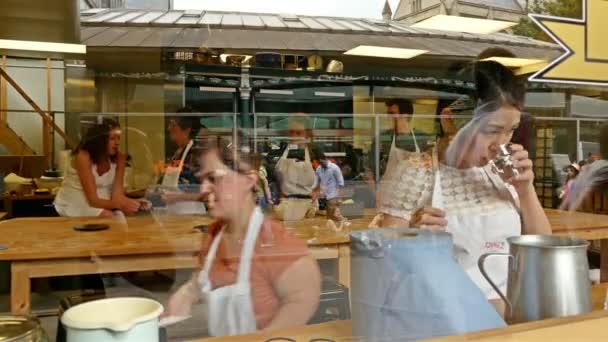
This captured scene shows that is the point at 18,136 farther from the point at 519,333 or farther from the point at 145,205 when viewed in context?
the point at 519,333

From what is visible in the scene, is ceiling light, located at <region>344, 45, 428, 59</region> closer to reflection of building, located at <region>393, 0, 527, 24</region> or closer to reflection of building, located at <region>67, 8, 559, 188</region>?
reflection of building, located at <region>67, 8, 559, 188</region>

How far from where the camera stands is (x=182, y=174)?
9.37 ft

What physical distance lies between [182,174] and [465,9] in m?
1.89

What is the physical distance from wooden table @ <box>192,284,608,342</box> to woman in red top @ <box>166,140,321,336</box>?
8 centimetres

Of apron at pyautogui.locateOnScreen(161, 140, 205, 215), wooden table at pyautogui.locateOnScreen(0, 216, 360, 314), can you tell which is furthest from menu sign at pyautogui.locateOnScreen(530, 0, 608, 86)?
apron at pyautogui.locateOnScreen(161, 140, 205, 215)

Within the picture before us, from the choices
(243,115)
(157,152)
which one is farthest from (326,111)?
(157,152)

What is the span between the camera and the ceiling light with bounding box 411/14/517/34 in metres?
1.40

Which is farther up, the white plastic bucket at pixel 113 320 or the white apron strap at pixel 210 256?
the white plastic bucket at pixel 113 320

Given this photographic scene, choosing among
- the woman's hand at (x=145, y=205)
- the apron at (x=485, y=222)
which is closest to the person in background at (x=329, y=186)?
the woman's hand at (x=145, y=205)

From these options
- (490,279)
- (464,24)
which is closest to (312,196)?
(464,24)

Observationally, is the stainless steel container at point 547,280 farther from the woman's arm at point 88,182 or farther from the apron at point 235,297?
the woman's arm at point 88,182

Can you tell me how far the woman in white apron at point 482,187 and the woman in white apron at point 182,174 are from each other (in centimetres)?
143

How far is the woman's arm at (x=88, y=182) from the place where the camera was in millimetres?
2738

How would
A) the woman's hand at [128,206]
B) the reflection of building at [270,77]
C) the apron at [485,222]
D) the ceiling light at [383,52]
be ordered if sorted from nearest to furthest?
the apron at [485,222] → the reflection of building at [270,77] → the ceiling light at [383,52] → the woman's hand at [128,206]
